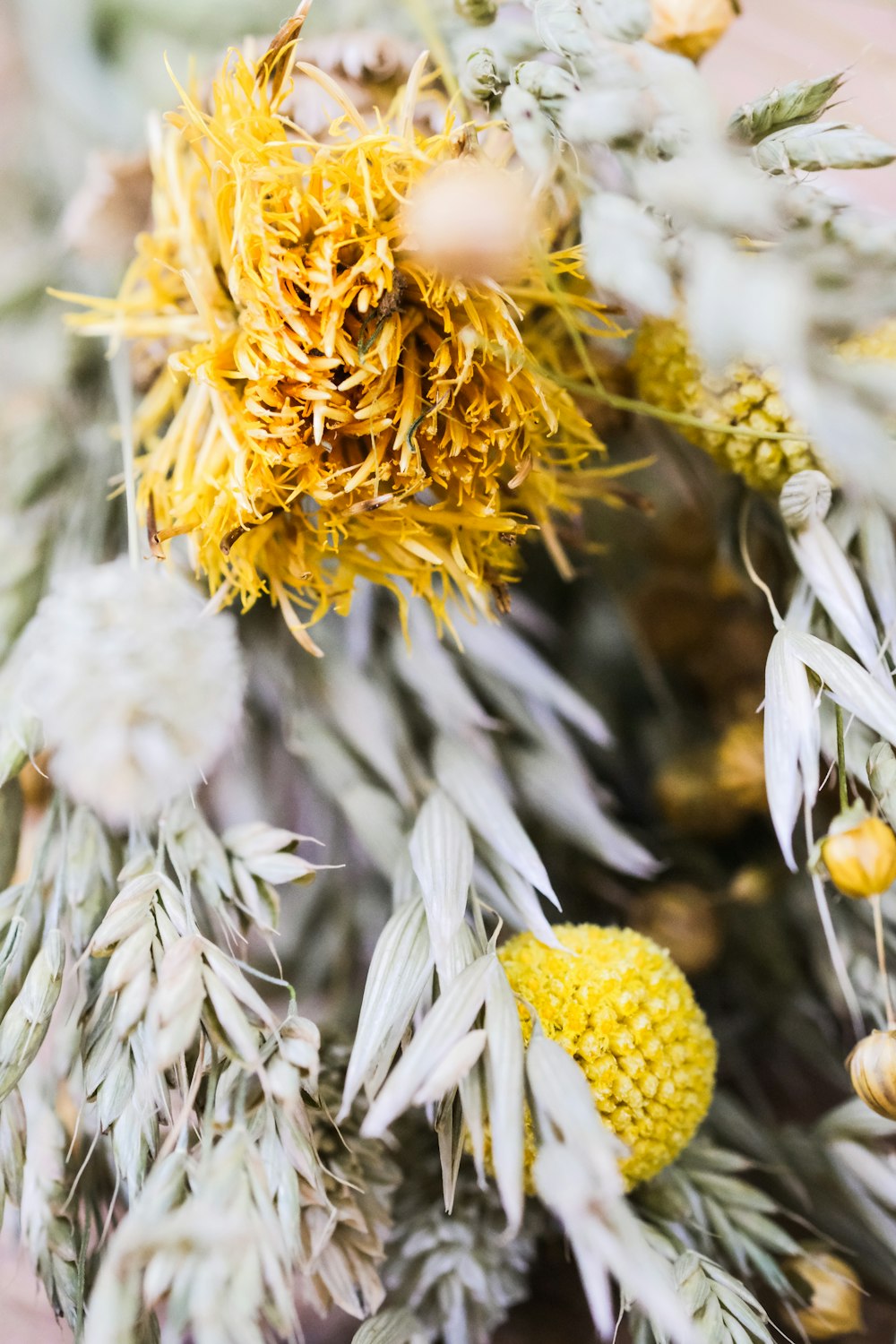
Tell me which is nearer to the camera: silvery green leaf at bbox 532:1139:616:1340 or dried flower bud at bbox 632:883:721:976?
silvery green leaf at bbox 532:1139:616:1340

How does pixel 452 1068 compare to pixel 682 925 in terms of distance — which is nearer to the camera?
pixel 452 1068

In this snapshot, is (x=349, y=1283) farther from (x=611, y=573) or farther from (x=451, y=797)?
(x=611, y=573)

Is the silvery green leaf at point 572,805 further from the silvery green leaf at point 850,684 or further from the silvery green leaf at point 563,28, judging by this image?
the silvery green leaf at point 563,28

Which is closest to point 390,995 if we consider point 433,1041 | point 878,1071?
point 433,1041

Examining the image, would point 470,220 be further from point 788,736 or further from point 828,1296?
point 828,1296

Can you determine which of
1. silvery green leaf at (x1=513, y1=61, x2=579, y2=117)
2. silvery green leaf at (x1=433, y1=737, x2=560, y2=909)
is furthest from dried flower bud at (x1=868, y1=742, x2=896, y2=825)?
silvery green leaf at (x1=513, y1=61, x2=579, y2=117)

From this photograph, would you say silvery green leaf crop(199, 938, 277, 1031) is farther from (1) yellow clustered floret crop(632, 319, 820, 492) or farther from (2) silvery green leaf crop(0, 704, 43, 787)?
(1) yellow clustered floret crop(632, 319, 820, 492)
